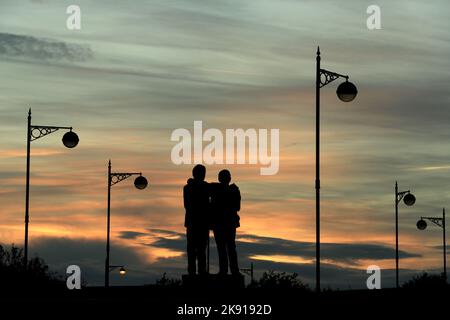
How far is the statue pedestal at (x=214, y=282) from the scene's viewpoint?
92.6 feet

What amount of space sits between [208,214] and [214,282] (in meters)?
1.81

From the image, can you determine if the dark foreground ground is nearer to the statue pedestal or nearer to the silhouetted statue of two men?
the statue pedestal

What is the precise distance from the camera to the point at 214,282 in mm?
28312

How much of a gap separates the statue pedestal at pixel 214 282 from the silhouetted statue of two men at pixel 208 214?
0.19 metres

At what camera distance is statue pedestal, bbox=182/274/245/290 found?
2822 centimetres
